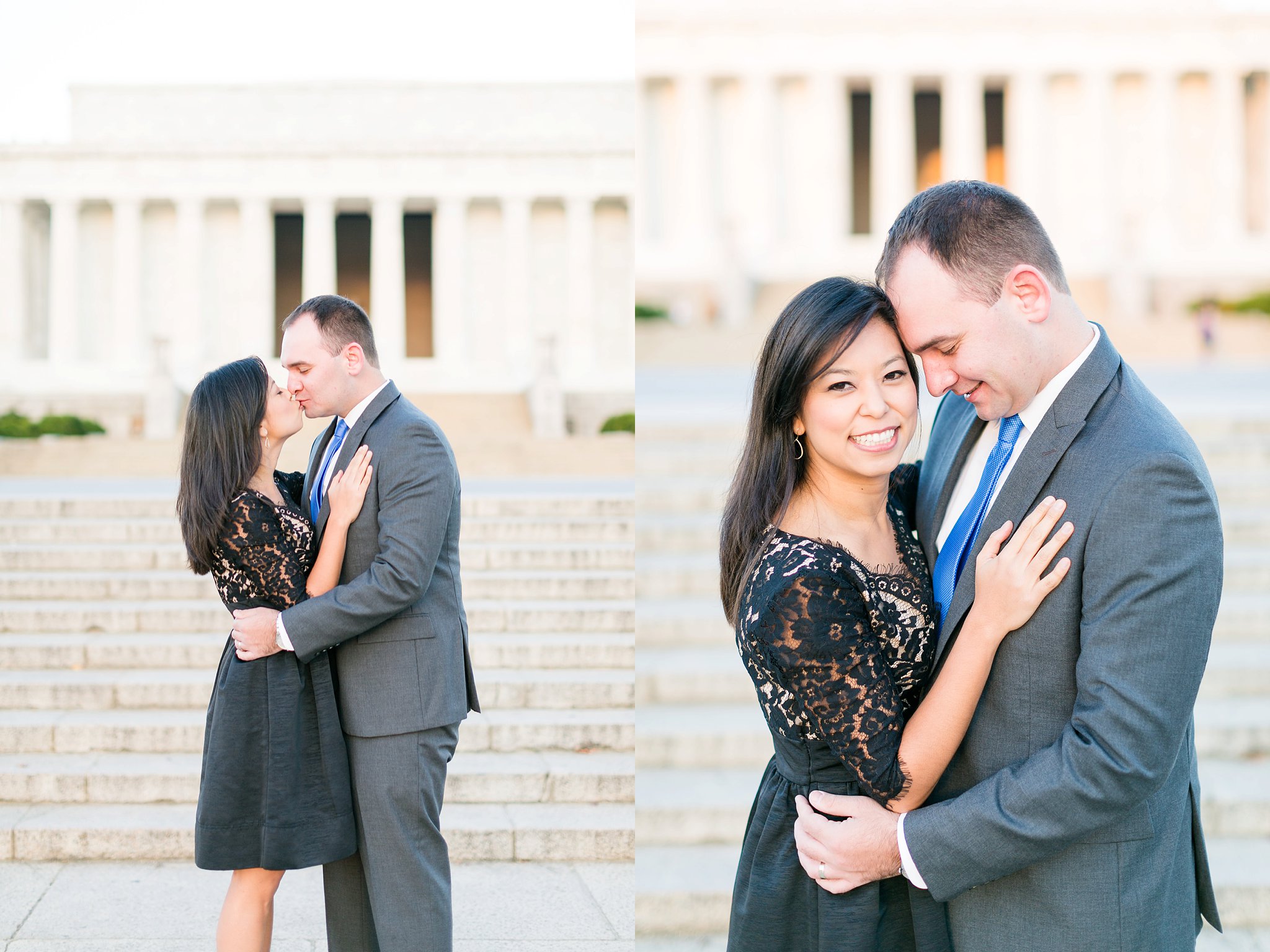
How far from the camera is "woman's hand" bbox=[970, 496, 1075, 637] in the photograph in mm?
2016

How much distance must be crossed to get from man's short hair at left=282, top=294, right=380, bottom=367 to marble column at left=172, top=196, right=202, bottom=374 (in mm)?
34846

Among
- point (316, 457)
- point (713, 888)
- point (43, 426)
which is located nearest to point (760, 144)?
point (43, 426)

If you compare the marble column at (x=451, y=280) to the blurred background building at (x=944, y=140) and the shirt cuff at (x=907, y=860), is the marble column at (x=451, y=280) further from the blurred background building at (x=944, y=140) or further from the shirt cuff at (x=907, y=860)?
the shirt cuff at (x=907, y=860)

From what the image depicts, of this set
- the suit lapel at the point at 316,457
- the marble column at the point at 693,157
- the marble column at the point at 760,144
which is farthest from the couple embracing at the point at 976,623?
the marble column at the point at 760,144

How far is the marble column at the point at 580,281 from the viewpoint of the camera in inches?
1414

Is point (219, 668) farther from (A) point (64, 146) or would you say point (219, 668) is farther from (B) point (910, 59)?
(B) point (910, 59)

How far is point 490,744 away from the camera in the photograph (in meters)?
6.23

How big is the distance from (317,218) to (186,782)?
33.1 m

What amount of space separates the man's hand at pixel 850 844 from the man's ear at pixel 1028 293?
968 mm

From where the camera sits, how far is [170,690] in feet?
21.5

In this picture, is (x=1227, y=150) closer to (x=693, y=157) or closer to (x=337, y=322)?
(x=693, y=157)

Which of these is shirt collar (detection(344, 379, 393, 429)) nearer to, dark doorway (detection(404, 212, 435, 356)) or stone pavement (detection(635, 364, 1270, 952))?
stone pavement (detection(635, 364, 1270, 952))

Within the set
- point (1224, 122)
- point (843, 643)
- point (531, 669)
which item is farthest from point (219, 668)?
point (1224, 122)

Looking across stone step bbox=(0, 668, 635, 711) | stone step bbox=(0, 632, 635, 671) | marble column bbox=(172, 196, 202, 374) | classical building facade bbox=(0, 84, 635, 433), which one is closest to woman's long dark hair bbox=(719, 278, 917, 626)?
stone step bbox=(0, 668, 635, 711)
